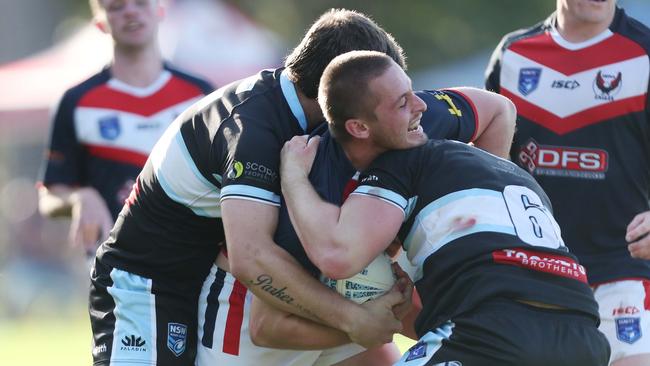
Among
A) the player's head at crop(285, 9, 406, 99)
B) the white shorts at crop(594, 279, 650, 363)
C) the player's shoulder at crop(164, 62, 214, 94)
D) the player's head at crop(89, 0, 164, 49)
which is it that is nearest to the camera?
the player's head at crop(285, 9, 406, 99)

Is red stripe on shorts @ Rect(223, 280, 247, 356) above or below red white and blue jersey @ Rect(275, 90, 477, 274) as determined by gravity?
below

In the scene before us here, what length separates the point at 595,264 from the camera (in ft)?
20.1

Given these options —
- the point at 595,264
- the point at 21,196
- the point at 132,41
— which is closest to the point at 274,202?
the point at 595,264

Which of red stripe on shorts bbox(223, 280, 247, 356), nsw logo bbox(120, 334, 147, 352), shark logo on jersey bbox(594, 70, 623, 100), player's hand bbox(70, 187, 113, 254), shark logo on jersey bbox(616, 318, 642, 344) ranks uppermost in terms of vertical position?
shark logo on jersey bbox(594, 70, 623, 100)

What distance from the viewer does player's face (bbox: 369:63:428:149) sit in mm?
4445

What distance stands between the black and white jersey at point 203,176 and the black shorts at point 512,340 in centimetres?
89

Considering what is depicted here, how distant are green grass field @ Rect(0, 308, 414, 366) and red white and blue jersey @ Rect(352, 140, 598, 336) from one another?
20.7 feet

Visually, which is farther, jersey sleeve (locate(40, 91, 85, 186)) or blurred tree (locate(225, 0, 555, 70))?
blurred tree (locate(225, 0, 555, 70))

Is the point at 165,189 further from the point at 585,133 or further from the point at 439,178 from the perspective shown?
the point at 585,133

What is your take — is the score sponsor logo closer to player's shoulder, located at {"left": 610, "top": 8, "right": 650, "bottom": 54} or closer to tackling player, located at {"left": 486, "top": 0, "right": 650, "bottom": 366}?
tackling player, located at {"left": 486, "top": 0, "right": 650, "bottom": 366}

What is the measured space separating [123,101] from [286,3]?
73.6ft

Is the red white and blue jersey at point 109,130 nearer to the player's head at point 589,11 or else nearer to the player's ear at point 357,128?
the player's head at point 589,11

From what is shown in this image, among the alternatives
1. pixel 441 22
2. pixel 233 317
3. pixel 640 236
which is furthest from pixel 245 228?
pixel 441 22

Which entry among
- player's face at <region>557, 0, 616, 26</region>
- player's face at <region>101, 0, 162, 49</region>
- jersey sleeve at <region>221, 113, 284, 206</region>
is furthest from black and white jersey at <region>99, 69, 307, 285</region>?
player's face at <region>101, 0, 162, 49</region>
